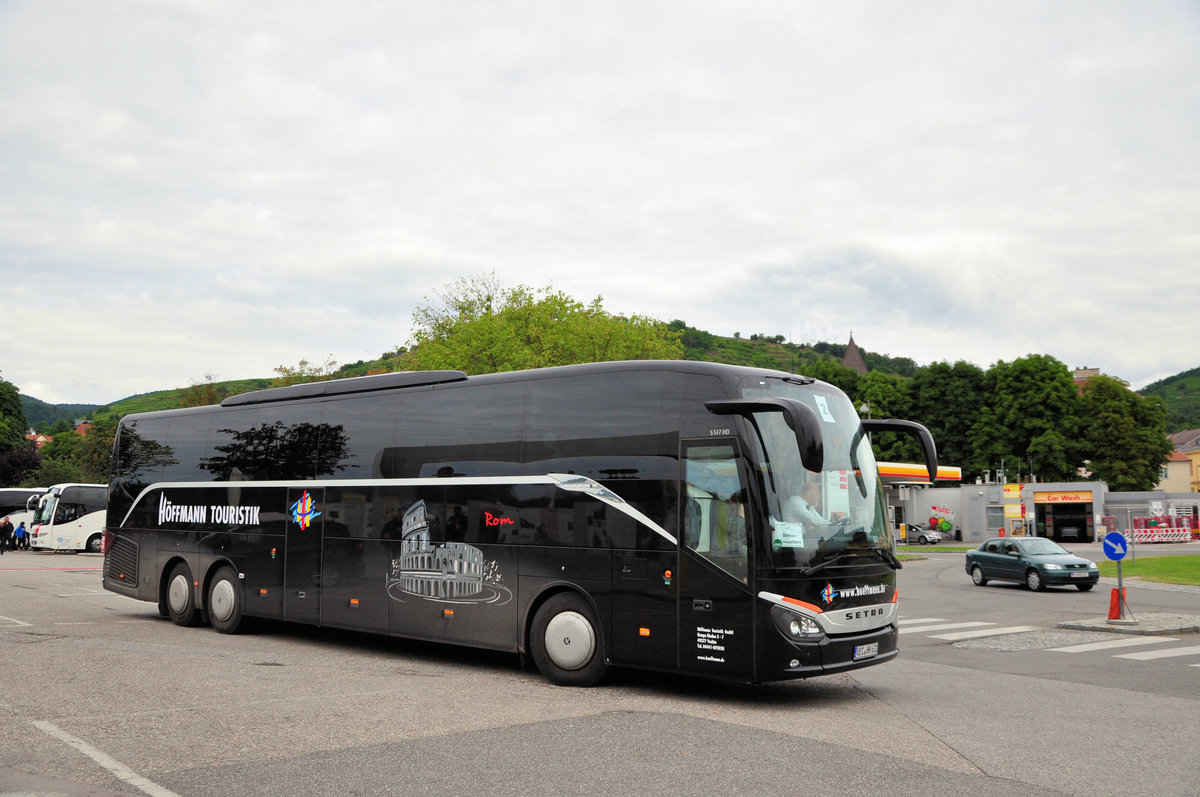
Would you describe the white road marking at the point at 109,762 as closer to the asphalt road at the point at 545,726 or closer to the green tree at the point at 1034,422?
the asphalt road at the point at 545,726

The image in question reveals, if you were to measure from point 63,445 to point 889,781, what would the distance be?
122m

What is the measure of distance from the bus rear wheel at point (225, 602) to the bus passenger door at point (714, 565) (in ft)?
27.7

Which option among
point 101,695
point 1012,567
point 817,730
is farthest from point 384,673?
point 1012,567

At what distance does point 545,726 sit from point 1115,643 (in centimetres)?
1129

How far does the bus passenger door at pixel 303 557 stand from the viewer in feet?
44.5

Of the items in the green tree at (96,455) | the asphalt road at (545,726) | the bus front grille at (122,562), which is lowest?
the asphalt road at (545,726)

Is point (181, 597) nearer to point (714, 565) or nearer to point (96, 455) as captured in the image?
point (714, 565)

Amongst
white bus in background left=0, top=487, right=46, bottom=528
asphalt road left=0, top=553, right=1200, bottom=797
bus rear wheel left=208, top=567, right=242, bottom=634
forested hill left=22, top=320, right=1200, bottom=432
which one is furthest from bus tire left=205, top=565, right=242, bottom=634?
forested hill left=22, top=320, right=1200, bottom=432

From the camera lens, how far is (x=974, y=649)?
47.9ft

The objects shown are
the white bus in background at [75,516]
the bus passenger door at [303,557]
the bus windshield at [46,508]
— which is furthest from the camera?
the bus windshield at [46,508]

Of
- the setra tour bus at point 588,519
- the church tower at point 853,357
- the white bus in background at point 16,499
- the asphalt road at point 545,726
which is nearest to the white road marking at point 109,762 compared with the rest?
the asphalt road at point 545,726

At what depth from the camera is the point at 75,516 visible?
151ft

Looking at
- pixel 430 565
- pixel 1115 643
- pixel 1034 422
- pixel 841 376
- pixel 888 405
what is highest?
pixel 841 376

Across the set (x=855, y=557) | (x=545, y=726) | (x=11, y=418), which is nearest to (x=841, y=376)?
(x=11, y=418)
